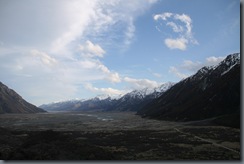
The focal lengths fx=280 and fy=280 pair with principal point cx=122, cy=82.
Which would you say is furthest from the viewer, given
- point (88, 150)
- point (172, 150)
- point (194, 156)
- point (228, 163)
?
point (172, 150)

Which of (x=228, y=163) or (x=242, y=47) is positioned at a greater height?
(x=242, y=47)

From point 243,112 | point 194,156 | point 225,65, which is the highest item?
point 225,65

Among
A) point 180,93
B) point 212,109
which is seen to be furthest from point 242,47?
point 180,93

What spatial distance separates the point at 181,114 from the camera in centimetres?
8088

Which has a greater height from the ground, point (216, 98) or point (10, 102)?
point (10, 102)

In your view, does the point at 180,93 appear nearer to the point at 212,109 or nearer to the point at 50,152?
the point at 212,109

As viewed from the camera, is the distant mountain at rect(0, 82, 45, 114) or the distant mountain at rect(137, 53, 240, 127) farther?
the distant mountain at rect(0, 82, 45, 114)

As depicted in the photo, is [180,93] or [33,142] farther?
[180,93]

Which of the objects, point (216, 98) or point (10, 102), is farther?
point (10, 102)

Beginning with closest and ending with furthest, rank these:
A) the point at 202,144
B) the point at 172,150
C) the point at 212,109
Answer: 1. the point at 172,150
2. the point at 202,144
3. the point at 212,109

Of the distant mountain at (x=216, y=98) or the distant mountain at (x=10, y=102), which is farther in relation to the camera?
the distant mountain at (x=10, y=102)

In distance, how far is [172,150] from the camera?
93.6ft

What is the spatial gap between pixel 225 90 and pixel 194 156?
54623mm

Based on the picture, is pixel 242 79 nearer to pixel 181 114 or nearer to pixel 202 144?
pixel 202 144
